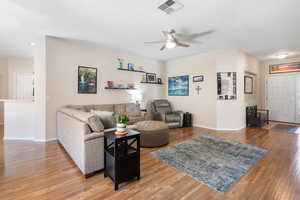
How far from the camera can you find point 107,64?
4.98 m

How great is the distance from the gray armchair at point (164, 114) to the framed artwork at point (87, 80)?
230 cm

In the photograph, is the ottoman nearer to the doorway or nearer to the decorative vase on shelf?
the decorative vase on shelf

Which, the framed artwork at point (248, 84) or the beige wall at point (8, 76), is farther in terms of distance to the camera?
the beige wall at point (8, 76)

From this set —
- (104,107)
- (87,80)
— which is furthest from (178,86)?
(87,80)

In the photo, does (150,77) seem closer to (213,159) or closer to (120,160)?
(213,159)

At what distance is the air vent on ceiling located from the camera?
2.46 metres

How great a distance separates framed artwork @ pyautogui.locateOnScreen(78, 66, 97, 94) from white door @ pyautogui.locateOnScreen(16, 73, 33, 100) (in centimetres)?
357

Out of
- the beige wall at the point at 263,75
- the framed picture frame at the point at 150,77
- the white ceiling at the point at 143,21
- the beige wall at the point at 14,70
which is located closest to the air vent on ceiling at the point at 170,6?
the white ceiling at the point at 143,21

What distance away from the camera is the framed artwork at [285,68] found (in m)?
5.88

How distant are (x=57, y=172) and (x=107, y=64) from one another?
141 inches

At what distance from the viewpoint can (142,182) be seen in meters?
2.03

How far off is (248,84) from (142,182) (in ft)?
18.9

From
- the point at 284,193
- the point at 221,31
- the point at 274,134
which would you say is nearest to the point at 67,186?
the point at 284,193

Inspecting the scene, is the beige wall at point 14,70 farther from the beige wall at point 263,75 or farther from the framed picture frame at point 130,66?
the beige wall at point 263,75
